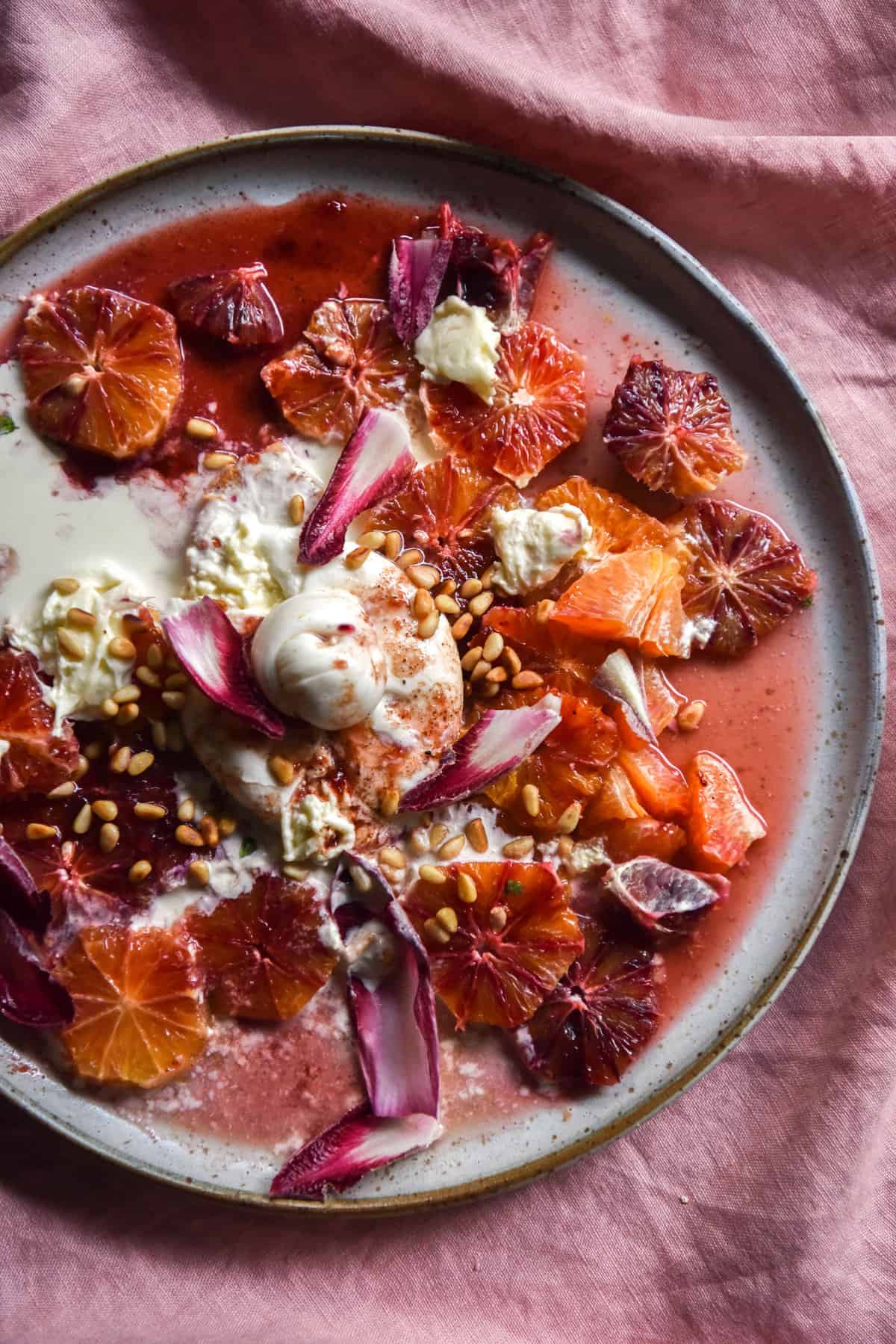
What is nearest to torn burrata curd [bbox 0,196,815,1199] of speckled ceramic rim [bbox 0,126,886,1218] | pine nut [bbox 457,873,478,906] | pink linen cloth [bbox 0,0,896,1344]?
pine nut [bbox 457,873,478,906]


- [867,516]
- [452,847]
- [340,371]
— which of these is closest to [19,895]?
[452,847]

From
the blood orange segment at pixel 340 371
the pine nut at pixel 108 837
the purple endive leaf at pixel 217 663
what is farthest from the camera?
the blood orange segment at pixel 340 371

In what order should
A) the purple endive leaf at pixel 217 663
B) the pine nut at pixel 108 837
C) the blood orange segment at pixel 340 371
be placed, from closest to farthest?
the purple endive leaf at pixel 217 663, the pine nut at pixel 108 837, the blood orange segment at pixel 340 371

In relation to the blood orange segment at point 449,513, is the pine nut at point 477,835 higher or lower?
lower

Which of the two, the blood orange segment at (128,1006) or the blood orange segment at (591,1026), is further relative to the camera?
the blood orange segment at (591,1026)

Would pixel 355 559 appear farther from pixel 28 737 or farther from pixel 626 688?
pixel 28 737

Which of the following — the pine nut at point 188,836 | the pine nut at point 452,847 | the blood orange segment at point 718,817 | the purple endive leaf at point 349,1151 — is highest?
the blood orange segment at point 718,817

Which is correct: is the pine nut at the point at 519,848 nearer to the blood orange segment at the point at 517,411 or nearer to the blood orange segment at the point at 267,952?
the blood orange segment at the point at 267,952

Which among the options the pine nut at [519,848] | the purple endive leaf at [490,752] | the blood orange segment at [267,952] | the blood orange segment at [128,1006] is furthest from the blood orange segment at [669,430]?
the blood orange segment at [128,1006]
